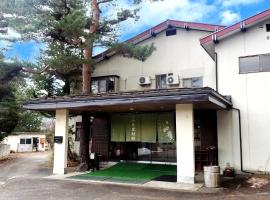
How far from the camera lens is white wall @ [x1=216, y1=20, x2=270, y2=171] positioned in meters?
13.1

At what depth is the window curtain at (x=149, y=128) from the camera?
50.1 ft

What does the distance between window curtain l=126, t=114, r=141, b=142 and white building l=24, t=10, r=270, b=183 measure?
51 millimetres

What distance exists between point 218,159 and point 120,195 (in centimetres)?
624

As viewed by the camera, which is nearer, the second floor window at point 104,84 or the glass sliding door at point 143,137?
the glass sliding door at point 143,137

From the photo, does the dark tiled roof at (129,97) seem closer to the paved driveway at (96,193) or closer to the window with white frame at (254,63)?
the window with white frame at (254,63)

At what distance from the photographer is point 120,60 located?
60.6ft

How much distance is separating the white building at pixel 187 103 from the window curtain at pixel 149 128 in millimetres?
50

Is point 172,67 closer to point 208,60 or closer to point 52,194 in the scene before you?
point 208,60

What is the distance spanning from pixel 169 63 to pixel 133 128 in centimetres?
413

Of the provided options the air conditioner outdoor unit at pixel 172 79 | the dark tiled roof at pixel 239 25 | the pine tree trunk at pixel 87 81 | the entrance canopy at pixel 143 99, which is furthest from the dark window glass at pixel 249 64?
the pine tree trunk at pixel 87 81

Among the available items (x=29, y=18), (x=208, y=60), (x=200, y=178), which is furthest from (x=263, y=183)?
(x=29, y=18)

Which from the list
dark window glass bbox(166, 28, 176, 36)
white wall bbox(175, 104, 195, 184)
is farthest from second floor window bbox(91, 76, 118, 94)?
white wall bbox(175, 104, 195, 184)

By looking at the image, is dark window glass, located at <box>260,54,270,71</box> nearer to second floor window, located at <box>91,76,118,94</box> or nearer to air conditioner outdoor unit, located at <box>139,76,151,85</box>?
air conditioner outdoor unit, located at <box>139,76,151,85</box>

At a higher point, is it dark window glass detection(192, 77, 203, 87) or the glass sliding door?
dark window glass detection(192, 77, 203, 87)
